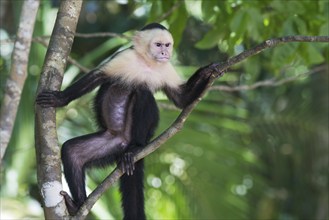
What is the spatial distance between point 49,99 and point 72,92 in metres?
0.33

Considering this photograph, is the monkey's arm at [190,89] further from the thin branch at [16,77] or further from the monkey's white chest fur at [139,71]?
the thin branch at [16,77]

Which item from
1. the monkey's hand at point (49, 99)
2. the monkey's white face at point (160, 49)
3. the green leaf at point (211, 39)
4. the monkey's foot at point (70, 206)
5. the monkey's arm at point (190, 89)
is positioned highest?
the green leaf at point (211, 39)

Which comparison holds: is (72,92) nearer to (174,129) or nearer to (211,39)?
(174,129)

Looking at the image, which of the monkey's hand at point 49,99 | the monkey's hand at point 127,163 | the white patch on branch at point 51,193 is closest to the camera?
the white patch on branch at point 51,193

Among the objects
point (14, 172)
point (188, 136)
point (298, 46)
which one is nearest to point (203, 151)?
point (188, 136)

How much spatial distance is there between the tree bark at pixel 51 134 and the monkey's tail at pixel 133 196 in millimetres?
922

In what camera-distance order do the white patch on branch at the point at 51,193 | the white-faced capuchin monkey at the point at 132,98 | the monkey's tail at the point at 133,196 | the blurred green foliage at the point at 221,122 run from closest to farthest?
the white patch on branch at the point at 51,193 < the white-faced capuchin monkey at the point at 132,98 < the monkey's tail at the point at 133,196 < the blurred green foliage at the point at 221,122

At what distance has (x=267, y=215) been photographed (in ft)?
26.5

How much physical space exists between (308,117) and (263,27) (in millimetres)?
3767

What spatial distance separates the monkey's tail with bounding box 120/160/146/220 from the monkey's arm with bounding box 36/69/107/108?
22.7 inches

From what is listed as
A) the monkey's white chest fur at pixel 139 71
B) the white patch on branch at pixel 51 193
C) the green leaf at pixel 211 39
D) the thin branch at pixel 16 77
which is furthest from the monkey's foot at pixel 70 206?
the green leaf at pixel 211 39

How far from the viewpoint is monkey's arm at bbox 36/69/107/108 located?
3051mm

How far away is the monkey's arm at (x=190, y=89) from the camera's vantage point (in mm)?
3594

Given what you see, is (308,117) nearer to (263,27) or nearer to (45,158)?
(263,27)
